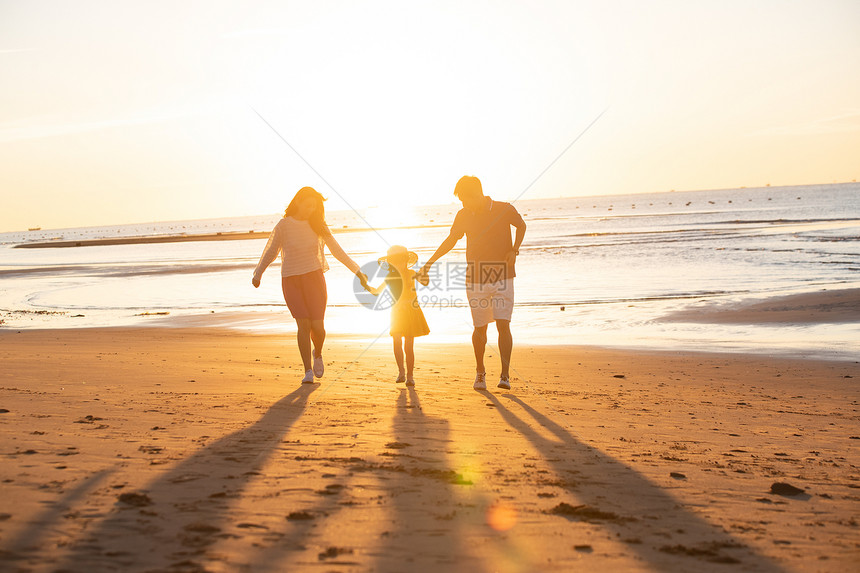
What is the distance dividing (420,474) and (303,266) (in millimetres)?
3442

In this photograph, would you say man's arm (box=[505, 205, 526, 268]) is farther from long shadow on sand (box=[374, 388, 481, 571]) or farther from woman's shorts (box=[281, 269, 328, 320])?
long shadow on sand (box=[374, 388, 481, 571])

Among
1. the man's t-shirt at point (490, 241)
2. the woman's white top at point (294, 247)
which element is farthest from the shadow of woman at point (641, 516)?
the woman's white top at point (294, 247)

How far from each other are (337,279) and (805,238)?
23.8m

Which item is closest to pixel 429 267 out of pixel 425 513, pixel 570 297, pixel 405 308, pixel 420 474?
pixel 405 308

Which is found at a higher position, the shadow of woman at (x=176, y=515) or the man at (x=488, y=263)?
the man at (x=488, y=263)

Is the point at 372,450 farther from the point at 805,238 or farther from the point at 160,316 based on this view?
the point at 805,238

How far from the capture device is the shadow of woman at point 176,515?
2549 mm

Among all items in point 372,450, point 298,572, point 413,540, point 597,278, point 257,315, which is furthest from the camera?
point 597,278

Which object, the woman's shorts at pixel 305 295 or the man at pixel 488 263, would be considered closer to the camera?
the man at pixel 488 263

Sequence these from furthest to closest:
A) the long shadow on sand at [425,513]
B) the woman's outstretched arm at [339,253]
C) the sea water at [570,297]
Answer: the sea water at [570,297], the woman's outstretched arm at [339,253], the long shadow on sand at [425,513]

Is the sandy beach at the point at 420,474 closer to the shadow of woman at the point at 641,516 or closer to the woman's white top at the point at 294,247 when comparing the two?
the shadow of woman at the point at 641,516

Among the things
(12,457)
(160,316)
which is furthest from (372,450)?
(160,316)

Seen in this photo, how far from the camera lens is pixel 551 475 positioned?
376 centimetres

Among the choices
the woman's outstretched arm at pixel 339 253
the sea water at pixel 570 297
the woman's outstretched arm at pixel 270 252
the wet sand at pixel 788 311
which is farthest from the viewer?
the wet sand at pixel 788 311
